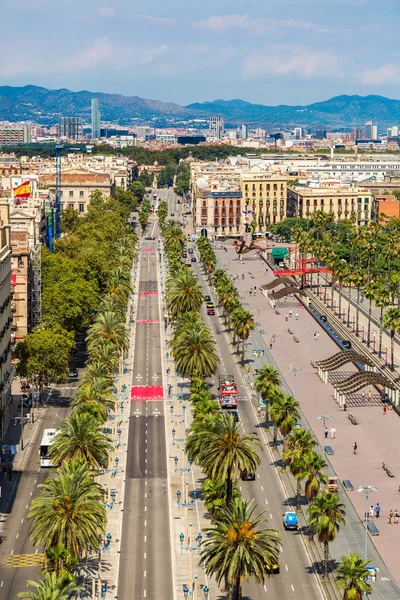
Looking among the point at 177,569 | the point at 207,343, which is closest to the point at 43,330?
the point at 207,343

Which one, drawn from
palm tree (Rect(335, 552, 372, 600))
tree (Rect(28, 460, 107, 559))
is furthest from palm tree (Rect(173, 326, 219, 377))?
palm tree (Rect(335, 552, 372, 600))

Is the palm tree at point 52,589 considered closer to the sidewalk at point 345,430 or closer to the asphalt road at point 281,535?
the asphalt road at point 281,535

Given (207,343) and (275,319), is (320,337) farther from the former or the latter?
(207,343)

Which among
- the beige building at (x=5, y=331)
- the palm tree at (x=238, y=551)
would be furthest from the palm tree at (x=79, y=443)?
the beige building at (x=5, y=331)

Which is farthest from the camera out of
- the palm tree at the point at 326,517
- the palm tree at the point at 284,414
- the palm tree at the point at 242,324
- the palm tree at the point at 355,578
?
the palm tree at the point at 242,324

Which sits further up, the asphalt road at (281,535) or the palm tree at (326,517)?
the palm tree at (326,517)

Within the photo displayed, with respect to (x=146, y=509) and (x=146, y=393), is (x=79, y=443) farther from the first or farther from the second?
(x=146, y=393)

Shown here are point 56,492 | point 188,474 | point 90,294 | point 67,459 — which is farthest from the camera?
point 90,294
